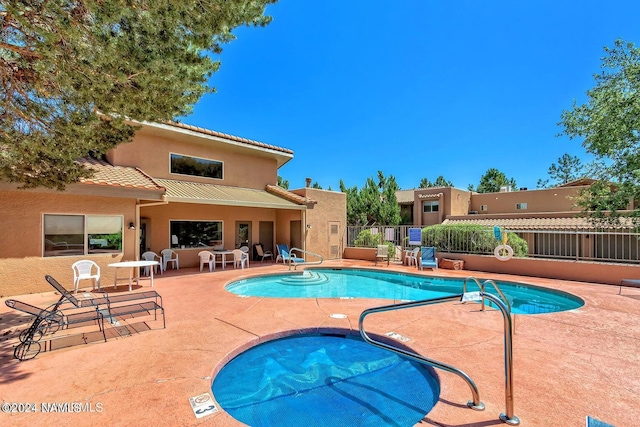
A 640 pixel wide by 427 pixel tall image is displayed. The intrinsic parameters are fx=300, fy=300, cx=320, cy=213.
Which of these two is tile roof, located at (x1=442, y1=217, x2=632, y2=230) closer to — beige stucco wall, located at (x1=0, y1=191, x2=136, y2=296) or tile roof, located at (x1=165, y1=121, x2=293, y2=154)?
tile roof, located at (x1=165, y1=121, x2=293, y2=154)

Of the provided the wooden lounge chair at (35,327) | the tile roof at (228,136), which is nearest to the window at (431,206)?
the tile roof at (228,136)

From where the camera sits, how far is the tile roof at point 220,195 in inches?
617

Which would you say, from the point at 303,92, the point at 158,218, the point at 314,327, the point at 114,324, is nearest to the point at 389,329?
the point at 314,327

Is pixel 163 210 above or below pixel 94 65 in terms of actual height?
below

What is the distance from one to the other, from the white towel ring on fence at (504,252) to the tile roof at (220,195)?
12.0m

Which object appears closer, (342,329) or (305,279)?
(342,329)

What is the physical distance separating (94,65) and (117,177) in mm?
9939

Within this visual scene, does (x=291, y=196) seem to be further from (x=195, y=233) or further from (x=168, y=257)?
(x=168, y=257)

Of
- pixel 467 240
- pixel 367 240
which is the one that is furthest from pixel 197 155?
pixel 467 240

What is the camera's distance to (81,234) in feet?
43.0

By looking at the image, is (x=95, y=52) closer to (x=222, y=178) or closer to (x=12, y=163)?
(x=12, y=163)

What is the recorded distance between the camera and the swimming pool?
12.4 m

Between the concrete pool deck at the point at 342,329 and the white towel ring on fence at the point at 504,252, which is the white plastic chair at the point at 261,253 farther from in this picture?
the white towel ring on fence at the point at 504,252

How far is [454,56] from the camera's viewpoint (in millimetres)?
20828
